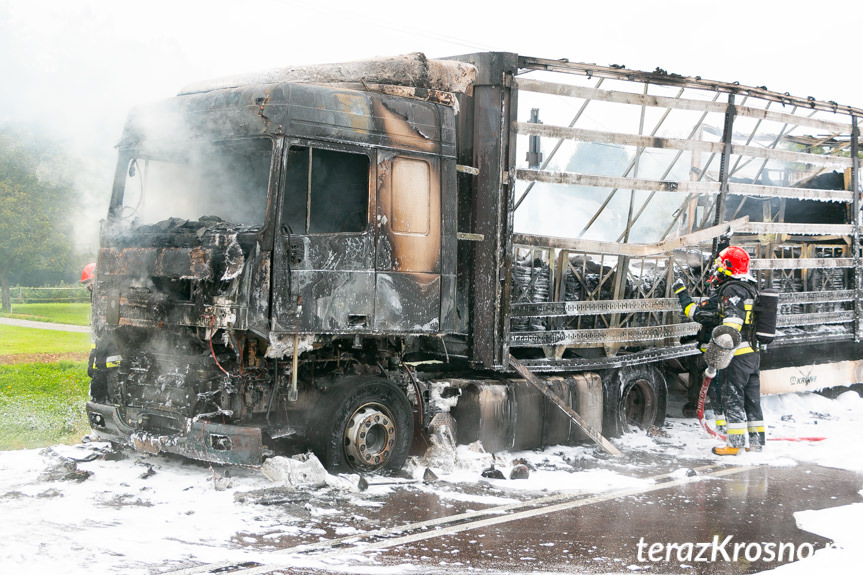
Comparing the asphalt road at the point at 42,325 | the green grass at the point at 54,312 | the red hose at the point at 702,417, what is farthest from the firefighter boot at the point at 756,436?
the green grass at the point at 54,312

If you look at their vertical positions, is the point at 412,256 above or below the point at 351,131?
below

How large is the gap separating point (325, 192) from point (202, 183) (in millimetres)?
1265

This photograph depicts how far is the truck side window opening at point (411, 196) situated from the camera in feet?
24.5

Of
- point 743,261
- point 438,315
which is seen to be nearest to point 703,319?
point 743,261

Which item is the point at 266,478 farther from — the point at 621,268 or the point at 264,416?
the point at 621,268

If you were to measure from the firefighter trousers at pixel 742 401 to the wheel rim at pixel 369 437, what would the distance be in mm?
4021

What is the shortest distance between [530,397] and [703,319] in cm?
236

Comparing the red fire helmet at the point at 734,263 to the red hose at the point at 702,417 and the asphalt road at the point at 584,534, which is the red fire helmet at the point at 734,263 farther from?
the asphalt road at the point at 584,534

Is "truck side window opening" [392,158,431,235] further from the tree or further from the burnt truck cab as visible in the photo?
the tree

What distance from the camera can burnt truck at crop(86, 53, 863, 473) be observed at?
22.6 ft

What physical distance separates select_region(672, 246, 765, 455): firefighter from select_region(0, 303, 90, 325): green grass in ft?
35.7

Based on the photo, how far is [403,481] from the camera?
24.2ft

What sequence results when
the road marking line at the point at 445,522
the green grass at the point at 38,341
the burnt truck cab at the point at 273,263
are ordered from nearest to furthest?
the road marking line at the point at 445,522 < the burnt truck cab at the point at 273,263 < the green grass at the point at 38,341

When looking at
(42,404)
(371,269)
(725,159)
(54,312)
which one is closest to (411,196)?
(371,269)
